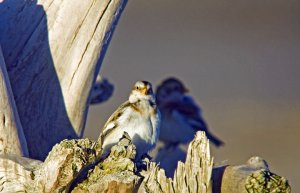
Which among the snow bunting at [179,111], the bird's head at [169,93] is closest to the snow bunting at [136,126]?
the snow bunting at [179,111]

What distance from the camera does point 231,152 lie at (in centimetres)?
1256

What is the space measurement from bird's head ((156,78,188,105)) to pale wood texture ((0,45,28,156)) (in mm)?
6334

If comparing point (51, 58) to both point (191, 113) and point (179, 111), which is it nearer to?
point (191, 113)

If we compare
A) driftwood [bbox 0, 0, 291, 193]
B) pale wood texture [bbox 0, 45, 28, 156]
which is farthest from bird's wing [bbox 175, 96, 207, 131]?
pale wood texture [bbox 0, 45, 28, 156]

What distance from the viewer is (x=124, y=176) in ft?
19.9

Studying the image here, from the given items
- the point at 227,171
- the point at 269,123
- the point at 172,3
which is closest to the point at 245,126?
the point at 269,123

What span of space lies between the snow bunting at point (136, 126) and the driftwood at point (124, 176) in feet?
2.18

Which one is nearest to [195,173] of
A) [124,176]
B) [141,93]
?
[124,176]

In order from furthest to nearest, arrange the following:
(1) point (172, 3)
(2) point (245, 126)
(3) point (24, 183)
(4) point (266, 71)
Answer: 1. (1) point (172, 3)
2. (4) point (266, 71)
3. (2) point (245, 126)
4. (3) point (24, 183)

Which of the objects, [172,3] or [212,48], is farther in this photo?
[172,3]

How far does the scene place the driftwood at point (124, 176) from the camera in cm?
594

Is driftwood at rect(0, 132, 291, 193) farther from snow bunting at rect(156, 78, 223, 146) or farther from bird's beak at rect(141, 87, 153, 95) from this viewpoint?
snow bunting at rect(156, 78, 223, 146)

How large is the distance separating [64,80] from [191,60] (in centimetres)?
1037

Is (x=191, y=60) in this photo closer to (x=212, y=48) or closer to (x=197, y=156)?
(x=212, y=48)
